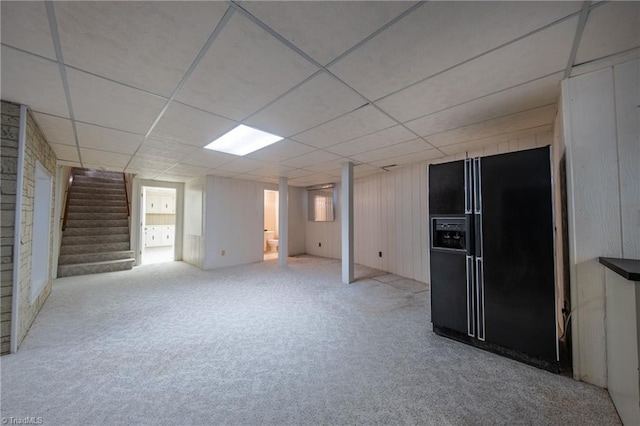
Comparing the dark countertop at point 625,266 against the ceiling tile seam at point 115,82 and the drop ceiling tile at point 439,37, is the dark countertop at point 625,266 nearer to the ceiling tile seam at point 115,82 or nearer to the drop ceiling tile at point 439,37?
the drop ceiling tile at point 439,37

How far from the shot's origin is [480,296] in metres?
2.13

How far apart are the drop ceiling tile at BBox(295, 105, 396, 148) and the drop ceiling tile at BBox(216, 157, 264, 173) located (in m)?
1.49

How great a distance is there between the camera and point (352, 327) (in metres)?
2.54

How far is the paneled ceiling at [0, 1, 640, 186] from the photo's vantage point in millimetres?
1160

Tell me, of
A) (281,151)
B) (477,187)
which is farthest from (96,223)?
(477,187)

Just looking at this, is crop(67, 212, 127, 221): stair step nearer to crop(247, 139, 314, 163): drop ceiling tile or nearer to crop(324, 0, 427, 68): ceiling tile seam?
crop(247, 139, 314, 163): drop ceiling tile

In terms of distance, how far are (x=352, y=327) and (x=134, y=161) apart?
4.49 m

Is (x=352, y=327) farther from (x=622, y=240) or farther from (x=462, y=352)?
(x=622, y=240)

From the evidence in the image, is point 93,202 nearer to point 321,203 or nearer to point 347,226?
point 321,203

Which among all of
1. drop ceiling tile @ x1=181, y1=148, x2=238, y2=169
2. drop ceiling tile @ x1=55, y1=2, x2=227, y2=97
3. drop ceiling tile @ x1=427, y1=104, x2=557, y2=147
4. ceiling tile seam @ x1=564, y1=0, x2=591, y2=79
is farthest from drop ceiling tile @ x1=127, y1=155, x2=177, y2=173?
ceiling tile seam @ x1=564, y1=0, x2=591, y2=79

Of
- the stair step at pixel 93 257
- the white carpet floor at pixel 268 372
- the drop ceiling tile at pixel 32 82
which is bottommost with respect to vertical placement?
the white carpet floor at pixel 268 372

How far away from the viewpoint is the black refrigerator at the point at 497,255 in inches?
72.8

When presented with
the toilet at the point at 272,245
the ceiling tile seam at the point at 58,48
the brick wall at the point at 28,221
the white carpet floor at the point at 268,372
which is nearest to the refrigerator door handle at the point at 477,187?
the white carpet floor at the point at 268,372

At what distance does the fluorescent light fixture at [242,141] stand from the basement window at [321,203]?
11.1 ft
